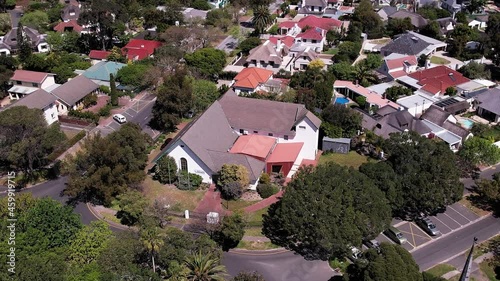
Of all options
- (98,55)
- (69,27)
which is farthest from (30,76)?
(69,27)

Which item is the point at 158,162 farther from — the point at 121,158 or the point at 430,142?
the point at 430,142

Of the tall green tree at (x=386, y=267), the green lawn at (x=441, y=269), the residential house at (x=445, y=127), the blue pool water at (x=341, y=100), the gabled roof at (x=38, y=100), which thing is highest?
the tall green tree at (x=386, y=267)

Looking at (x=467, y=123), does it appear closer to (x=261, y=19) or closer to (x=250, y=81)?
(x=250, y=81)

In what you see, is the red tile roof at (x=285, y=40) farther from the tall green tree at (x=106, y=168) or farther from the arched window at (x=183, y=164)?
the tall green tree at (x=106, y=168)

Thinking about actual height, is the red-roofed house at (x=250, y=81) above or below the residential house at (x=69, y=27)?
above

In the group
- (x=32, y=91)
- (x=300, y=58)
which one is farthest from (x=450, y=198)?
(x=32, y=91)

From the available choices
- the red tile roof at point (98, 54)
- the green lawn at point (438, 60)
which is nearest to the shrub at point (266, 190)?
the red tile roof at point (98, 54)
